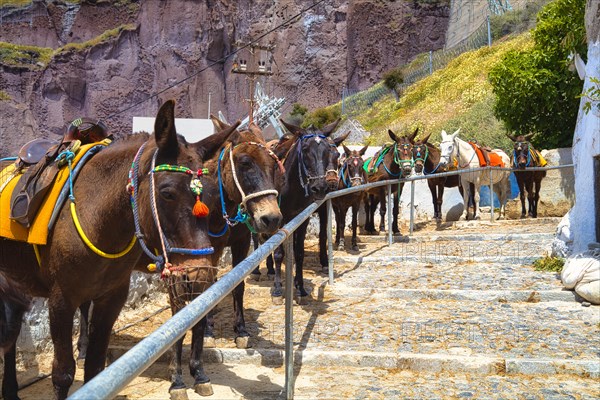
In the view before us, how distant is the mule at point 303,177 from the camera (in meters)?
6.66

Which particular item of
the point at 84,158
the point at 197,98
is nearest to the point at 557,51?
the point at 84,158

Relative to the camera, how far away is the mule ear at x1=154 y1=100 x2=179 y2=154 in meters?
2.84

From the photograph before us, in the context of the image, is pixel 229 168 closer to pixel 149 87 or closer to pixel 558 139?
pixel 558 139

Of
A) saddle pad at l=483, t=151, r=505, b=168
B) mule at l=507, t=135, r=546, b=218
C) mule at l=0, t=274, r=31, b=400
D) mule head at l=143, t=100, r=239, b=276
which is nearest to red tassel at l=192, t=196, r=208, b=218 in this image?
mule head at l=143, t=100, r=239, b=276

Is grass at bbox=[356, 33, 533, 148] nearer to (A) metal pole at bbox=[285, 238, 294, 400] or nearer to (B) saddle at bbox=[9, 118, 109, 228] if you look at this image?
(A) metal pole at bbox=[285, 238, 294, 400]

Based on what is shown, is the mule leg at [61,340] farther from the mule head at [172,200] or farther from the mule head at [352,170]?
the mule head at [352,170]

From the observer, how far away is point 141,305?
6887 mm

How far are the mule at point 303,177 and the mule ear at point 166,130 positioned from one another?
12.1 feet

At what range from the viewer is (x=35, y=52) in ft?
234

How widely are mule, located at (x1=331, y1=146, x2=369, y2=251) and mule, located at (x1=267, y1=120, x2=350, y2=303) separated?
3.40 meters

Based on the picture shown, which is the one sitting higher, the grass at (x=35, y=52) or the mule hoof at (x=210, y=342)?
the grass at (x=35, y=52)

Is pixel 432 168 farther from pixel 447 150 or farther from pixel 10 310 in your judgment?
pixel 10 310

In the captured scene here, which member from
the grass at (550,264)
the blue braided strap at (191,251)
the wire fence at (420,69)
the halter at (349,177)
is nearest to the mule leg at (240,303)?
the blue braided strap at (191,251)

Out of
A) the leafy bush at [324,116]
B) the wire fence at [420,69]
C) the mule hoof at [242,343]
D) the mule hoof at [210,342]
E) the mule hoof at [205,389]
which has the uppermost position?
the wire fence at [420,69]
